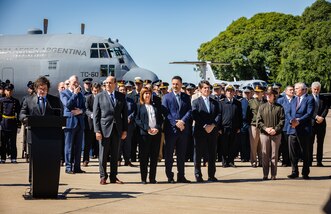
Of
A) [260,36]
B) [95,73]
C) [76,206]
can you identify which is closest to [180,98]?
[76,206]

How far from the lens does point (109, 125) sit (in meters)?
11.8

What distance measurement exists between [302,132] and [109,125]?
4.06 m

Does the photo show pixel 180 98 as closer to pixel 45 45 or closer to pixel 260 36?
pixel 45 45

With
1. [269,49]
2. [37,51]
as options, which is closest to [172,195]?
[37,51]

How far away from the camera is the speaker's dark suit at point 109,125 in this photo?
11.7 meters

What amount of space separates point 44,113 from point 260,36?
64.0 meters

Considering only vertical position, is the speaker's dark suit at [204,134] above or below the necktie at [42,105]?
below

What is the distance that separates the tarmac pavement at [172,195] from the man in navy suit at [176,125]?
39 centimetres

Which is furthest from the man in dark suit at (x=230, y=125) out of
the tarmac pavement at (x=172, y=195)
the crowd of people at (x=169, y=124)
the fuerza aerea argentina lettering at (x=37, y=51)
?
the fuerza aerea argentina lettering at (x=37, y=51)

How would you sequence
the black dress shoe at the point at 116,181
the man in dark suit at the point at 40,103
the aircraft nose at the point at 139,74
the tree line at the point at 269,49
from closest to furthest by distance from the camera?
the man in dark suit at the point at 40,103 → the black dress shoe at the point at 116,181 → the aircraft nose at the point at 139,74 → the tree line at the point at 269,49

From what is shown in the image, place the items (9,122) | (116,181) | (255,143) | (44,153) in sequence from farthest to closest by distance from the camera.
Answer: (9,122), (255,143), (116,181), (44,153)

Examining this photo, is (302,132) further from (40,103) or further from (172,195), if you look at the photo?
(40,103)

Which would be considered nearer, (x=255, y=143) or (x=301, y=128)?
(x=301, y=128)

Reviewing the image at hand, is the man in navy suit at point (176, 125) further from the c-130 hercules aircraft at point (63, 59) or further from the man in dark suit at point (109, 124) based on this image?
the c-130 hercules aircraft at point (63, 59)
